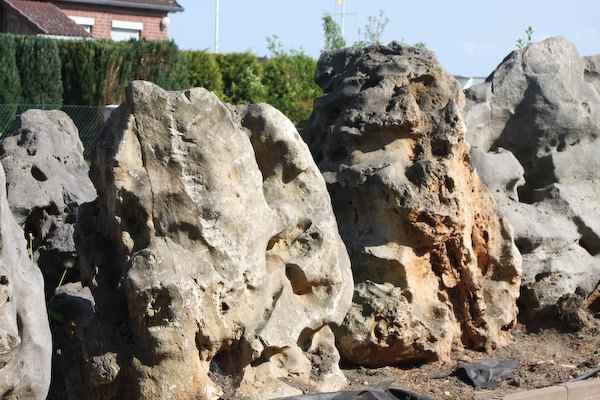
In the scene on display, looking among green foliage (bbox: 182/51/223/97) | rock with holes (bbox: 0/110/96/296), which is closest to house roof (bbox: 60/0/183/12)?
green foliage (bbox: 182/51/223/97)

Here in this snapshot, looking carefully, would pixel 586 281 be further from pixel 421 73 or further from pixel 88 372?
pixel 88 372

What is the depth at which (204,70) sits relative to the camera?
27.8 m

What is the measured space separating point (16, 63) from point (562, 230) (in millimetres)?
15782

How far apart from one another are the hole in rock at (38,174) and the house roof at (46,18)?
2672cm

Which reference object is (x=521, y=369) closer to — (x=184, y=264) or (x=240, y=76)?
(x=184, y=264)

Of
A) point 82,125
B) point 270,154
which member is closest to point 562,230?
point 270,154

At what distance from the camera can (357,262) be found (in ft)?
28.2

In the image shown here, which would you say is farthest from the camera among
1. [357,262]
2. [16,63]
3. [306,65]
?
[306,65]

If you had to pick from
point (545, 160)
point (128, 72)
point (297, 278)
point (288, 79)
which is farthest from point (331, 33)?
point (297, 278)

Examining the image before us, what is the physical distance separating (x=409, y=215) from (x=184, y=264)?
2.34 m

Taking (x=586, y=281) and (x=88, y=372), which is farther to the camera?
(x=586, y=281)

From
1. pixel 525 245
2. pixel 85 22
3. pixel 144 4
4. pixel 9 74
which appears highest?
pixel 144 4

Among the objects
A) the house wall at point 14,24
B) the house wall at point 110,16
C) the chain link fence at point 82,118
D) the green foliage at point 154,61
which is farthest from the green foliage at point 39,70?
the house wall at point 110,16

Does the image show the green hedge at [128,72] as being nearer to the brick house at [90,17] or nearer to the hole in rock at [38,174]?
the brick house at [90,17]
